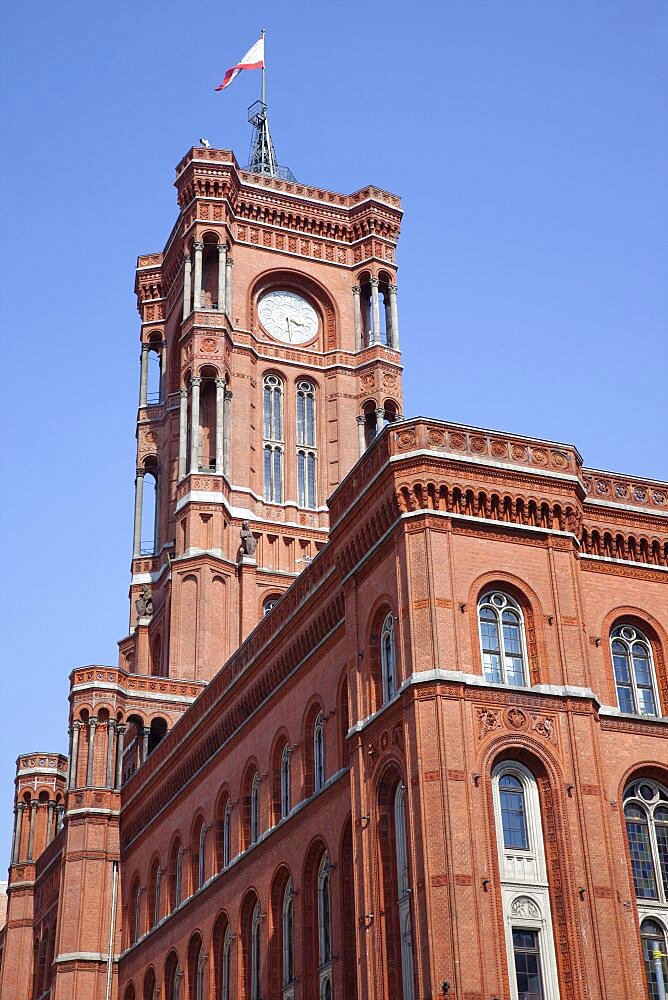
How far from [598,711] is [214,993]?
1927 centimetres

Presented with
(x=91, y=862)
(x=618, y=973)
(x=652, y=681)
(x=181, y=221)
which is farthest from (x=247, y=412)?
(x=618, y=973)

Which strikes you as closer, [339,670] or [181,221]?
[339,670]

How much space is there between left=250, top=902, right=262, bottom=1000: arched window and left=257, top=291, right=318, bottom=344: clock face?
3702 centimetres

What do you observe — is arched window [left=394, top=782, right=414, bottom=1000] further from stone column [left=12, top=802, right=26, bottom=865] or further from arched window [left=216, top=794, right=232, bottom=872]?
stone column [left=12, top=802, right=26, bottom=865]

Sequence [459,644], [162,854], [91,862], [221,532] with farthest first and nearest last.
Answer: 1. [221,532]
2. [91,862]
3. [162,854]
4. [459,644]

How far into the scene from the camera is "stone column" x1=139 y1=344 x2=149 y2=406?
259ft

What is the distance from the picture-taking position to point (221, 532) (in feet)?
219

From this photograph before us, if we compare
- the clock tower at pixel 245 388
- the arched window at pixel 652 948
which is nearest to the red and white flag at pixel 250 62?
the clock tower at pixel 245 388

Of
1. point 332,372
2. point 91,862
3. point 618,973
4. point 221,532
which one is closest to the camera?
point 618,973

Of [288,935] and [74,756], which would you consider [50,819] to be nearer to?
[74,756]

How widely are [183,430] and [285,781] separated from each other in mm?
29530

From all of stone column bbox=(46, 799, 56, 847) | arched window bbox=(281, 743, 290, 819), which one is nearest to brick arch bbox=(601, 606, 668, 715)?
arched window bbox=(281, 743, 290, 819)

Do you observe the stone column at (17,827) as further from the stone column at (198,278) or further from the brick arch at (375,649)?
the brick arch at (375,649)

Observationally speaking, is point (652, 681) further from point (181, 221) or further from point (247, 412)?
point (181, 221)
